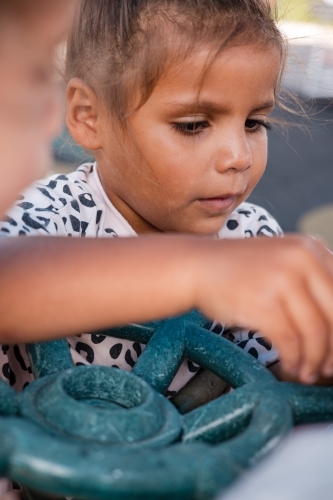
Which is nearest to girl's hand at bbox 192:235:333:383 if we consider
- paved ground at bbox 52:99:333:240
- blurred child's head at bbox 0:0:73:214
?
blurred child's head at bbox 0:0:73:214

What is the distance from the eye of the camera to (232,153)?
1.16 m

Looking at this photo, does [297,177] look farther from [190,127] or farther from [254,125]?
[190,127]

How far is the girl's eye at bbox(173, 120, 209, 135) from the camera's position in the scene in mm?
1160

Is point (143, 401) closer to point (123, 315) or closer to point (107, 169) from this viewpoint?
point (123, 315)

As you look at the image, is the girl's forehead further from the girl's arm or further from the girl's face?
the girl's arm

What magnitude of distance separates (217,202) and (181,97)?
211mm

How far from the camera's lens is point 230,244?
634 mm

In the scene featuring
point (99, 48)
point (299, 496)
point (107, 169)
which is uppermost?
point (99, 48)

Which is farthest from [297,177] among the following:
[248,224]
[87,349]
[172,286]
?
[172,286]

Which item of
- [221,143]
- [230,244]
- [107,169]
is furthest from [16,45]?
[107,169]

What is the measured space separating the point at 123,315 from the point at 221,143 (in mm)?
570

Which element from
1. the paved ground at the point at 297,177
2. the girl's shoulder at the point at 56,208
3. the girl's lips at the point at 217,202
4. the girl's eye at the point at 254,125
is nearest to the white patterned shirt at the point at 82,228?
the girl's shoulder at the point at 56,208

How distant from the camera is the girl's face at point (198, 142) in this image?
3.72ft

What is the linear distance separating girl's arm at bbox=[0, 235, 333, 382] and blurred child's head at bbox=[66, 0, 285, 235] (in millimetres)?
521
